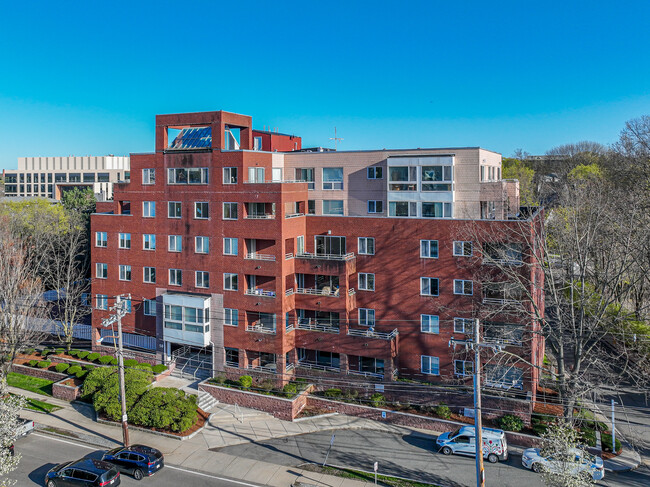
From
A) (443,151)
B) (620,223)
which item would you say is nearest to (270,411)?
(443,151)

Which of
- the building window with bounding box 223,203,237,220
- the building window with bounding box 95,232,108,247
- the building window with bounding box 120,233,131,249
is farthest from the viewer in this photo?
the building window with bounding box 95,232,108,247

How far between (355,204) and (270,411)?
16.5 m

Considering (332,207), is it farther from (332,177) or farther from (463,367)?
(463,367)

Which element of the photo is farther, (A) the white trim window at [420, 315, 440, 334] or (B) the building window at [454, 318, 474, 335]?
(A) the white trim window at [420, 315, 440, 334]

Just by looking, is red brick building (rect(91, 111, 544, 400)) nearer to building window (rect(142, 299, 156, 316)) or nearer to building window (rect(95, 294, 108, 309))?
building window (rect(142, 299, 156, 316))

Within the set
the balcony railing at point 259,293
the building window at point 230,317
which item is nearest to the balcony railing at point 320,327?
the balcony railing at point 259,293

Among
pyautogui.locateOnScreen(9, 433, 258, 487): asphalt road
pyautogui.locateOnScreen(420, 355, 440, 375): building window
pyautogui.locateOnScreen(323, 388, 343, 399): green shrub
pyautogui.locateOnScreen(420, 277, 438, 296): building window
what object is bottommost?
pyautogui.locateOnScreen(9, 433, 258, 487): asphalt road

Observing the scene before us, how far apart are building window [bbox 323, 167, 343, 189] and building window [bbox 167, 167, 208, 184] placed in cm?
921

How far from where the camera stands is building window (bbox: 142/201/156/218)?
40250mm

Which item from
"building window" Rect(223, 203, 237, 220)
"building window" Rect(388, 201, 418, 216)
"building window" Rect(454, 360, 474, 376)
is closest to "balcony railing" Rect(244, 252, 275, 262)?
"building window" Rect(223, 203, 237, 220)

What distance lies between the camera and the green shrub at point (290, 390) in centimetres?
3406

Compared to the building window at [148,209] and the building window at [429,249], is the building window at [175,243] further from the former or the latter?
the building window at [429,249]

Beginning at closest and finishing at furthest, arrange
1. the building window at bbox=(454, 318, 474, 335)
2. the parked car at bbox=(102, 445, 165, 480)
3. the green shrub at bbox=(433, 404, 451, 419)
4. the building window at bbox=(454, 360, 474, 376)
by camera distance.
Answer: the parked car at bbox=(102, 445, 165, 480), the green shrub at bbox=(433, 404, 451, 419), the building window at bbox=(454, 318, 474, 335), the building window at bbox=(454, 360, 474, 376)

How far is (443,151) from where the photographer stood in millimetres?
37562
